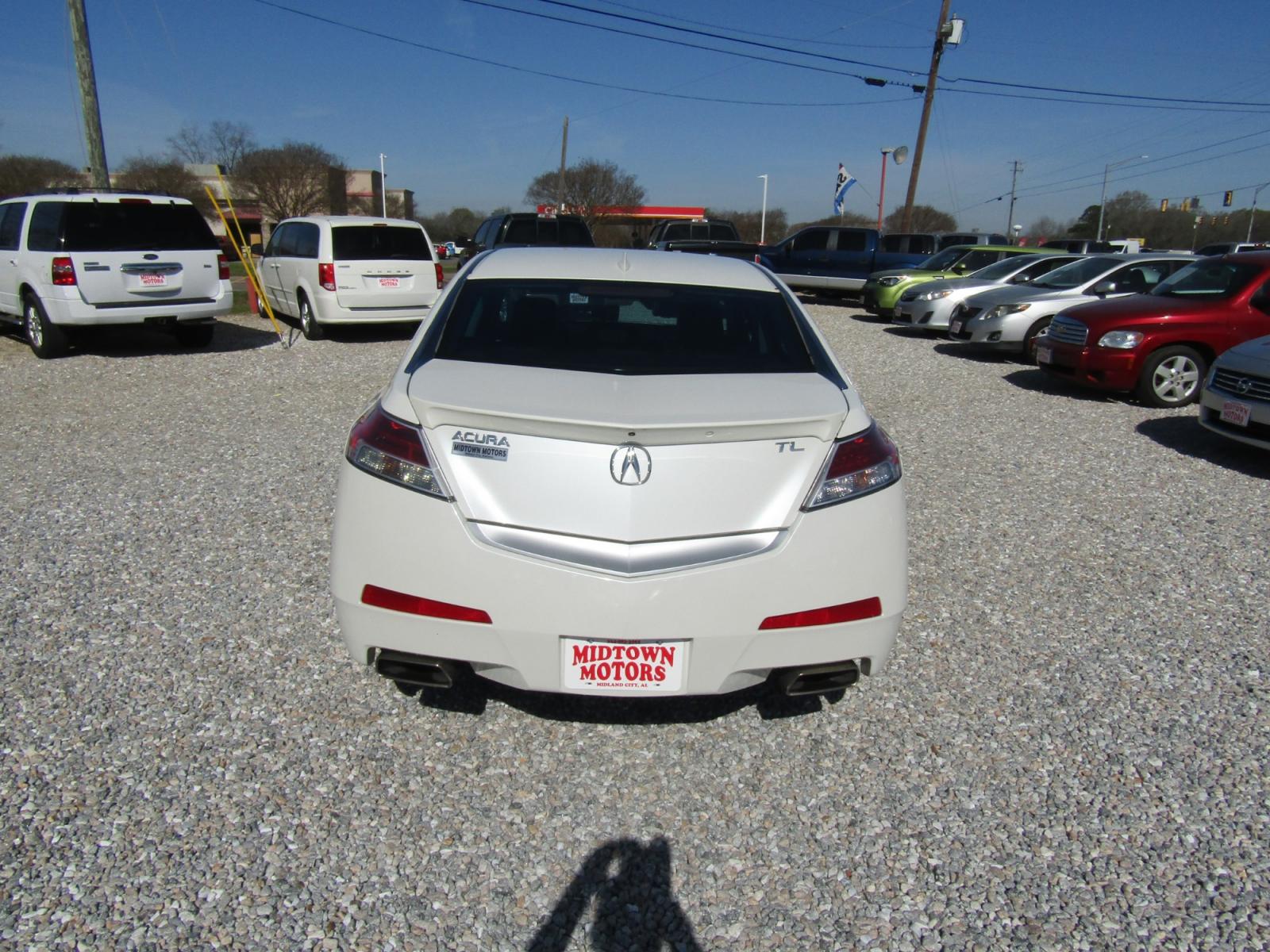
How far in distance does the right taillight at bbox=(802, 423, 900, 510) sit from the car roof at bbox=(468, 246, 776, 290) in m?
1.08

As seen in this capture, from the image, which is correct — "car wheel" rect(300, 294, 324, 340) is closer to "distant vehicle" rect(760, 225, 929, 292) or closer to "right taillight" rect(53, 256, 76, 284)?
"right taillight" rect(53, 256, 76, 284)

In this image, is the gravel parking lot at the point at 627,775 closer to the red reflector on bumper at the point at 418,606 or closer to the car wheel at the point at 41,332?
the red reflector on bumper at the point at 418,606

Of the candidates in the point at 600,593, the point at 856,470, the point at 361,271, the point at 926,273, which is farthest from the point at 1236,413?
the point at 926,273

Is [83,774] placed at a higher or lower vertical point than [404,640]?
lower

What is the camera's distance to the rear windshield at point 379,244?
41.2ft

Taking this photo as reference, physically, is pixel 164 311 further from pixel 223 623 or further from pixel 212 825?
pixel 212 825

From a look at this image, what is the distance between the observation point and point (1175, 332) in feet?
30.6

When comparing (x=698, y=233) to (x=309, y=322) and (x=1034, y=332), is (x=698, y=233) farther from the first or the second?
(x=309, y=322)

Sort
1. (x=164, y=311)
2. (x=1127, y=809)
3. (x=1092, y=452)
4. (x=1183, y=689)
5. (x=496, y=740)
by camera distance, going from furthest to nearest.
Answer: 1. (x=164, y=311)
2. (x=1092, y=452)
3. (x=1183, y=689)
4. (x=496, y=740)
5. (x=1127, y=809)

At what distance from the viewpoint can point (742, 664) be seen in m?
2.63

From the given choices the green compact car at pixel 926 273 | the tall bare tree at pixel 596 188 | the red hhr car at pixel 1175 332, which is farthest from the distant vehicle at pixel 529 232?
the tall bare tree at pixel 596 188

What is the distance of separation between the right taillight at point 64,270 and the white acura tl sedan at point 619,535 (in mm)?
9401

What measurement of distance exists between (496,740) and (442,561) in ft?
2.83

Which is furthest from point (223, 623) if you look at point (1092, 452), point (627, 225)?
point (627, 225)
